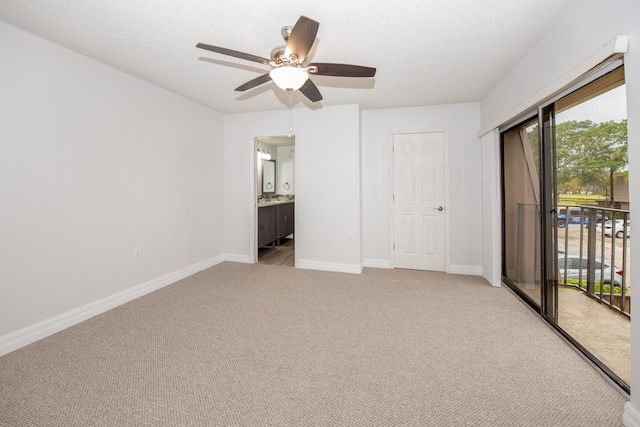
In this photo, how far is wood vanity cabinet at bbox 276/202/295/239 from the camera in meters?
5.73

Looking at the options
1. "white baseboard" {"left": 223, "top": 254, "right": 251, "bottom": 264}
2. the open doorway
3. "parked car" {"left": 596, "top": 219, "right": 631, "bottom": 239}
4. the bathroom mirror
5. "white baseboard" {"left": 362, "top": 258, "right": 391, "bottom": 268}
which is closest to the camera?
"parked car" {"left": 596, "top": 219, "right": 631, "bottom": 239}

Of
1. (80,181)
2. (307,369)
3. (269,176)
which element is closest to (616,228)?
(307,369)

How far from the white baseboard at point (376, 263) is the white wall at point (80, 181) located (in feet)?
8.52

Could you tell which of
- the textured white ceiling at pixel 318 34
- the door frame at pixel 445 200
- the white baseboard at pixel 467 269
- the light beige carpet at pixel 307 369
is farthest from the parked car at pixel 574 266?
the textured white ceiling at pixel 318 34

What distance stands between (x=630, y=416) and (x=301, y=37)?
2.63 meters

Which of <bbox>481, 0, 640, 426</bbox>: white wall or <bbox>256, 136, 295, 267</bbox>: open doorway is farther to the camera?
<bbox>256, 136, 295, 267</bbox>: open doorway

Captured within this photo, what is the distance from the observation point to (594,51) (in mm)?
1657

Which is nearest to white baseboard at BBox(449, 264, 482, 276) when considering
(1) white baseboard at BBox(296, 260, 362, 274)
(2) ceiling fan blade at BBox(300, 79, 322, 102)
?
(1) white baseboard at BBox(296, 260, 362, 274)

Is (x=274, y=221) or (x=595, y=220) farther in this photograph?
(x=274, y=221)

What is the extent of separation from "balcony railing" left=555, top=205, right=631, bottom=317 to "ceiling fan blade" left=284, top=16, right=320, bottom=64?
237 centimetres

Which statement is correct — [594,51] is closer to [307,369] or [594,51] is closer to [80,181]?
[307,369]

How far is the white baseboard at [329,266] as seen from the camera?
157 inches

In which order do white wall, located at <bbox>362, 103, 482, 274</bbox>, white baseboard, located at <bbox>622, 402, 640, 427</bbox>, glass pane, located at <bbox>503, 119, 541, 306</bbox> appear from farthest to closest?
white wall, located at <bbox>362, 103, 482, 274</bbox> → glass pane, located at <bbox>503, 119, 541, 306</bbox> → white baseboard, located at <bbox>622, 402, 640, 427</bbox>

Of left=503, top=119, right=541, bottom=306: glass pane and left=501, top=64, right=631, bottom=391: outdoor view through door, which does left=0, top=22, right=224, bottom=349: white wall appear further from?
left=503, top=119, right=541, bottom=306: glass pane
